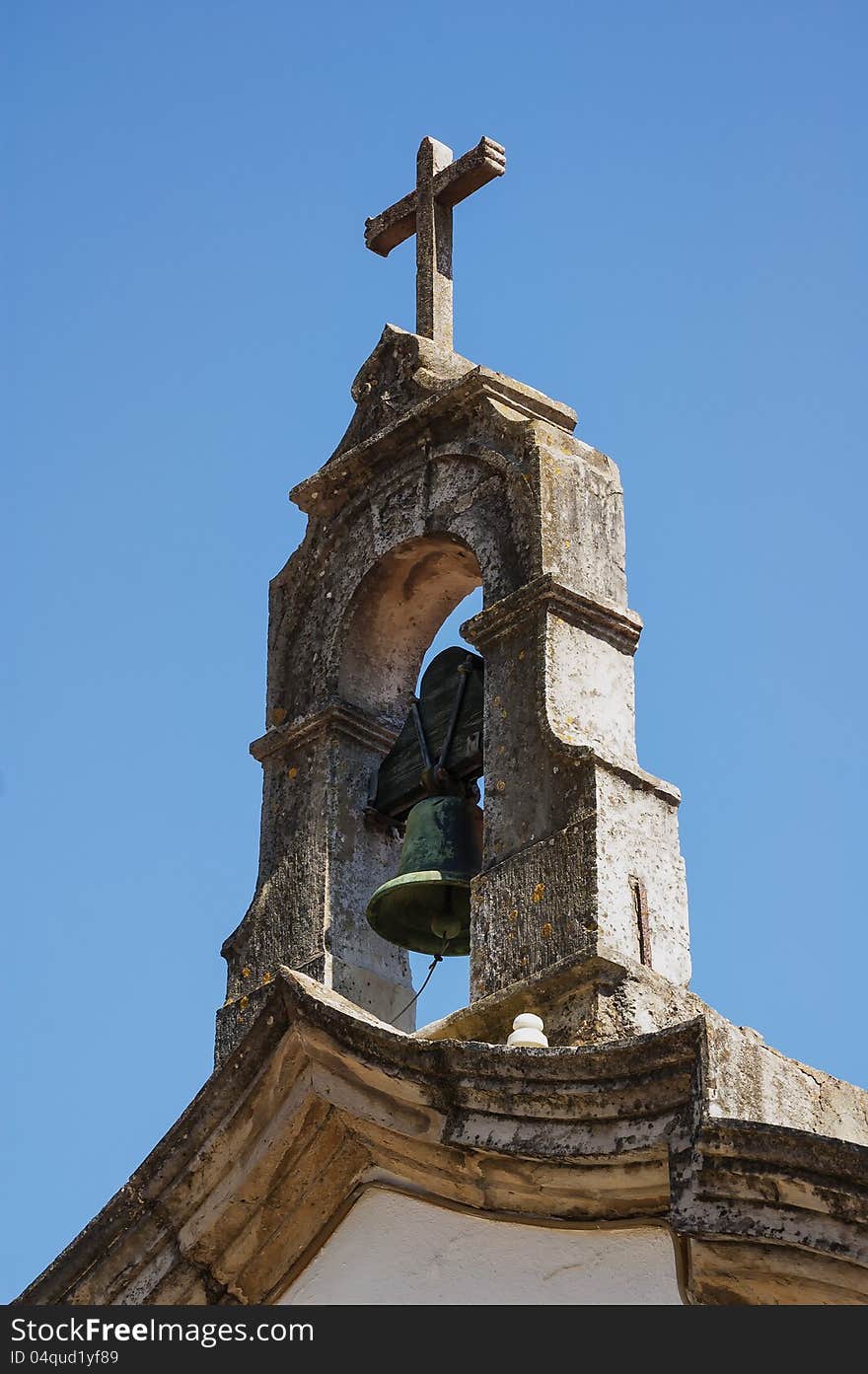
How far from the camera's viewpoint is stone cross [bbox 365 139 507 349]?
8531 millimetres

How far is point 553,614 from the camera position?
7.43 m

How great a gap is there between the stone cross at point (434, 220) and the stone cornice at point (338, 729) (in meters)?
1.16

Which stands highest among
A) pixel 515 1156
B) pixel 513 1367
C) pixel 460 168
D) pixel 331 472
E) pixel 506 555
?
pixel 460 168

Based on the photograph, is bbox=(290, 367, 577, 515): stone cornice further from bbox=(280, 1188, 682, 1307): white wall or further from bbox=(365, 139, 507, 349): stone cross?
bbox=(280, 1188, 682, 1307): white wall

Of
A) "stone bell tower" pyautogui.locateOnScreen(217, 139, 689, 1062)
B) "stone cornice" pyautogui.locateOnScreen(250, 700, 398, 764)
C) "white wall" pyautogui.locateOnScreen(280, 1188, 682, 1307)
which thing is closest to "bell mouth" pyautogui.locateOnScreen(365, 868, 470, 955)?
"stone bell tower" pyautogui.locateOnScreen(217, 139, 689, 1062)

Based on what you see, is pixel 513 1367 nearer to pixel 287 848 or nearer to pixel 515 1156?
pixel 515 1156

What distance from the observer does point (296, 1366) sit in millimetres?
5949

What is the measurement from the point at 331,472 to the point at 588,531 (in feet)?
3.28

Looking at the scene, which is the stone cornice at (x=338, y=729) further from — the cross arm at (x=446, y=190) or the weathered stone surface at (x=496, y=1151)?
the cross arm at (x=446, y=190)

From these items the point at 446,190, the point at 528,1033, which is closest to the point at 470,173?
the point at 446,190

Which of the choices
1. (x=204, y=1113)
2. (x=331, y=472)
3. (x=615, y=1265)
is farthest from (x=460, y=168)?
(x=615, y=1265)

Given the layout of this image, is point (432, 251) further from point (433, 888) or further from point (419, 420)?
point (433, 888)

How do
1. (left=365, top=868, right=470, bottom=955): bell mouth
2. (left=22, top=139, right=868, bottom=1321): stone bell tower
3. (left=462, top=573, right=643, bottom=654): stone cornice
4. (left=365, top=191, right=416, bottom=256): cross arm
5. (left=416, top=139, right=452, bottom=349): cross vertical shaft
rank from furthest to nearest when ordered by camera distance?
(left=365, top=191, right=416, bottom=256): cross arm < (left=416, top=139, right=452, bottom=349): cross vertical shaft < (left=365, top=868, right=470, bottom=955): bell mouth < (left=462, top=573, right=643, bottom=654): stone cornice < (left=22, top=139, right=868, bottom=1321): stone bell tower

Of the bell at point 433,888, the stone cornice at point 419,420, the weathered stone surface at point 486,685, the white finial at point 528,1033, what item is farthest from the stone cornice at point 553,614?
the white finial at point 528,1033
